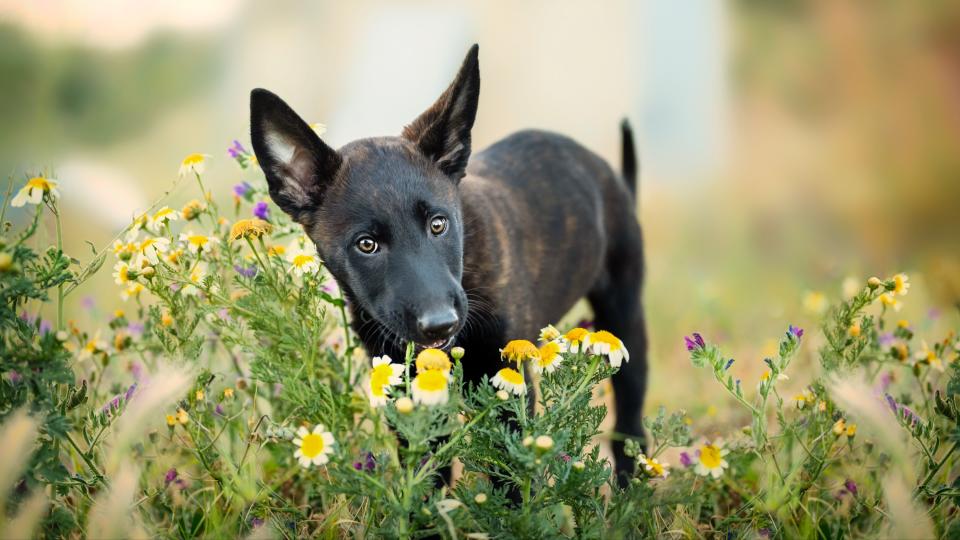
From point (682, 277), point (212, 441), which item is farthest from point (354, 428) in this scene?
point (682, 277)

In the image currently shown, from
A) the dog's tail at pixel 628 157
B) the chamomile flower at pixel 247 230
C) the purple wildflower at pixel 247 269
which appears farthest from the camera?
the dog's tail at pixel 628 157

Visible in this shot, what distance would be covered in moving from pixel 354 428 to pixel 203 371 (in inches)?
21.0

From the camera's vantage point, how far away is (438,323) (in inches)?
95.3

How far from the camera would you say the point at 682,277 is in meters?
7.20

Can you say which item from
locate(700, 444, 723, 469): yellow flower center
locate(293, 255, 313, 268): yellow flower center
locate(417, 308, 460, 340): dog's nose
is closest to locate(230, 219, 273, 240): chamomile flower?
locate(293, 255, 313, 268): yellow flower center

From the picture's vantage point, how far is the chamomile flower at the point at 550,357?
2.10 metres

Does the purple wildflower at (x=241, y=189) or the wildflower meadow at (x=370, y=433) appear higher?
the purple wildflower at (x=241, y=189)

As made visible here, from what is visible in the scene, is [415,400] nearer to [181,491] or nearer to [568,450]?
[568,450]

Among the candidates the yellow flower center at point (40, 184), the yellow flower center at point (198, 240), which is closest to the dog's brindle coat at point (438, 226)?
the yellow flower center at point (198, 240)

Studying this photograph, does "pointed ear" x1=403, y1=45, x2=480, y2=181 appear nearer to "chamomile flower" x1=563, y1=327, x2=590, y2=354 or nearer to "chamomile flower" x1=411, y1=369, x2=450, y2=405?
"chamomile flower" x1=563, y1=327, x2=590, y2=354

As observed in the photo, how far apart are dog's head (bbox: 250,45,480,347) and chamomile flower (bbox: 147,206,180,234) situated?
0.38 meters

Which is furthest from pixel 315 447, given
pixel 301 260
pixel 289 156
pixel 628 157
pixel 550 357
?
pixel 628 157

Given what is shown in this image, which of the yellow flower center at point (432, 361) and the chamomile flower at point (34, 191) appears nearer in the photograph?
the yellow flower center at point (432, 361)

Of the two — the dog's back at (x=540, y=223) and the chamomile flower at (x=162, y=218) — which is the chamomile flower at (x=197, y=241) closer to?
the chamomile flower at (x=162, y=218)
